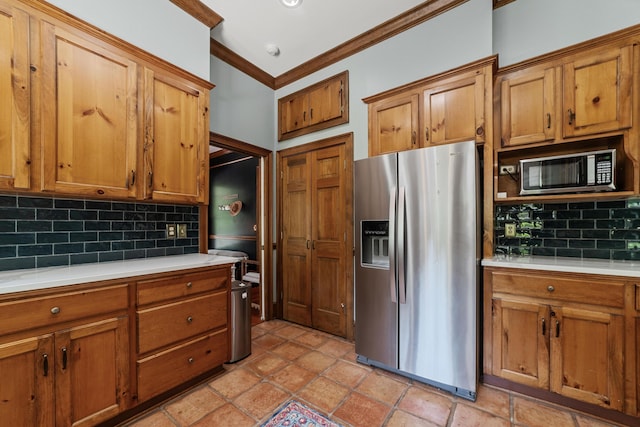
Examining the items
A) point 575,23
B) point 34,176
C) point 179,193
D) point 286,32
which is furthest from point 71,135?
point 575,23

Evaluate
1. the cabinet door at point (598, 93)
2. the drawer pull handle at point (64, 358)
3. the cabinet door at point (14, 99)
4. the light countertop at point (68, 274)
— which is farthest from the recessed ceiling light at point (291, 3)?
the drawer pull handle at point (64, 358)

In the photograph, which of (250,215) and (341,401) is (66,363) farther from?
(250,215)

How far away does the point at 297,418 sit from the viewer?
163 centimetres

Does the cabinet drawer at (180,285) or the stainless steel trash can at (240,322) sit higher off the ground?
the cabinet drawer at (180,285)

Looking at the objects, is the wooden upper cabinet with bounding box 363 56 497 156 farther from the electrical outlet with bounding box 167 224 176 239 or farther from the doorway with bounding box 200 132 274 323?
the electrical outlet with bounding box 167 224 176 239

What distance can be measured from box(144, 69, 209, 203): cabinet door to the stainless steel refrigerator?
1.41 meters

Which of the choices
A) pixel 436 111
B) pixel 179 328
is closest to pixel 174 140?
pixel 179 328

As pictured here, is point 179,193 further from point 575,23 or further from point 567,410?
point 575,23

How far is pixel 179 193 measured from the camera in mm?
2076

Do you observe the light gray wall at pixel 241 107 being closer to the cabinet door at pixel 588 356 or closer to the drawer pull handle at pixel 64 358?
the drawer pull handle at pixel 64 358

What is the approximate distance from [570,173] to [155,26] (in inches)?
129

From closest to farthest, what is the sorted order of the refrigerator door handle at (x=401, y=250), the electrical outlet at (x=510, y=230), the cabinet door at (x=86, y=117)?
1. the cabinet door at (x=86, y=117)
2. the refrigerator door handle at (x=401, y=250)
3. the electrical outlet at (x=510, y=230)

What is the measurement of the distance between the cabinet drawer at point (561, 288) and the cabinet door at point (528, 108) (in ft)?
3.35

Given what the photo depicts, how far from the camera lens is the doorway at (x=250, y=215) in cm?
288
